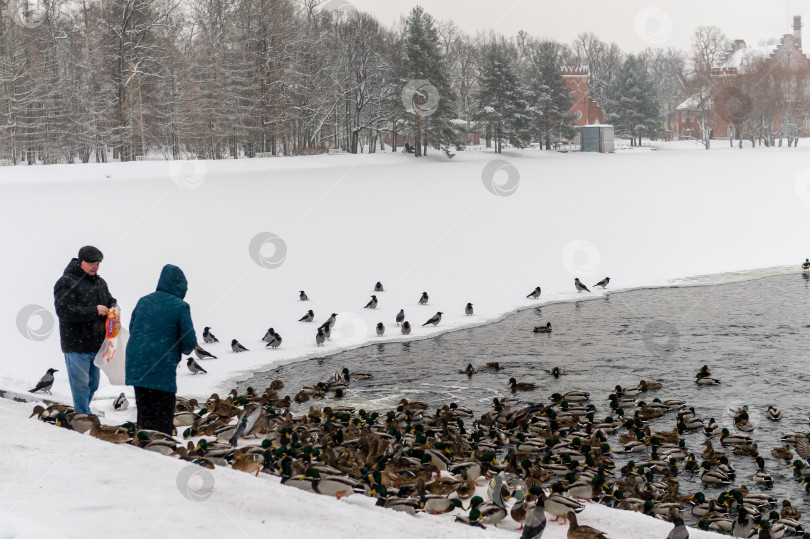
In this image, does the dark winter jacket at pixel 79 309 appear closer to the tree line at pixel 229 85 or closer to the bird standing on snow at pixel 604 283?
the bird standing on snow at pixel 604 283

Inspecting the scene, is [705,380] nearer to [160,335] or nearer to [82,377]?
[160,335]

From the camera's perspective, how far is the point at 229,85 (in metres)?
62.2

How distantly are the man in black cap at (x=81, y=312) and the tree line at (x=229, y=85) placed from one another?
157 feet

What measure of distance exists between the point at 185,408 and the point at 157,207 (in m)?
21.6

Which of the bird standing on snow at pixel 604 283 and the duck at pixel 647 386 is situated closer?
the duck at pixel 647 386

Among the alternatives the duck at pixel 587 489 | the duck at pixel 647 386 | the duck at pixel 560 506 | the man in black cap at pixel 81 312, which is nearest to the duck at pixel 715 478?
the duck at pixel 587 489

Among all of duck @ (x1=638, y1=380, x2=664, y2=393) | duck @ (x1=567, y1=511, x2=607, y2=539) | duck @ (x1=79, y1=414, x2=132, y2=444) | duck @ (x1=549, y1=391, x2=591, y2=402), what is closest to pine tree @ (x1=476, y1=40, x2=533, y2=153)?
duck @ (x1=638, y1=380, x2=664, y2=393)

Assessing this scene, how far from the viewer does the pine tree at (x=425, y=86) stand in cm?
6869

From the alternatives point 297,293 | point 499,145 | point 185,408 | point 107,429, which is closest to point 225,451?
point 107,429

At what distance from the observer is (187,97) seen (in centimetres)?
6066

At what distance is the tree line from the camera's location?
2274 inches

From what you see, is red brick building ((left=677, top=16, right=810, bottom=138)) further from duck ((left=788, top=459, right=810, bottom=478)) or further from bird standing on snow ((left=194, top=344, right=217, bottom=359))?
duck ((left=788, top=459, right=810, bottom=478))

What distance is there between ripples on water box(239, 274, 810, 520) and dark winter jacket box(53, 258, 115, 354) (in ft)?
16.6

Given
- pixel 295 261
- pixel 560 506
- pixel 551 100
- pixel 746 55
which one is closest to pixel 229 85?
pixel 551 100
